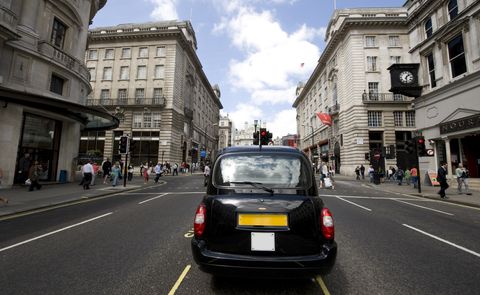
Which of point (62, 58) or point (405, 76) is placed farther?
point (405, 76)

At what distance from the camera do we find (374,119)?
3206cm

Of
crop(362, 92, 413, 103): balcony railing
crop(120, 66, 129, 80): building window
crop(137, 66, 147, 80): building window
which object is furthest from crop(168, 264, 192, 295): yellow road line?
crop(120, 66, 129, 80): building window

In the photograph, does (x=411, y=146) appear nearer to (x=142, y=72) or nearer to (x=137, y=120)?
(x=137, y=120)

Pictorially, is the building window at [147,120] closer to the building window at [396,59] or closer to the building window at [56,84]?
the building window at [56,84]

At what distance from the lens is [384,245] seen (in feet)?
15.6

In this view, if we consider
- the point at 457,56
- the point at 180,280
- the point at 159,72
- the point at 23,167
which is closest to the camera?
the point at 180,280

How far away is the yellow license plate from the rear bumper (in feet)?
1.12

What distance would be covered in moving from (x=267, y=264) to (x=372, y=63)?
37.5 m

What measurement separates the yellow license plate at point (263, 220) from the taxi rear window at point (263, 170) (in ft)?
1.41

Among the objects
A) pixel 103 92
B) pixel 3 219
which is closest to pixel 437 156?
pixel 3 219

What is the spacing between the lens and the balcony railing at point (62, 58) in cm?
1532

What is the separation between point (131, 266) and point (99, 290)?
2.38 feet

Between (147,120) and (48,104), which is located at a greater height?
(147,120)

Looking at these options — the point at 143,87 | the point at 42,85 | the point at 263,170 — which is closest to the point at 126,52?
the point at 143,87
